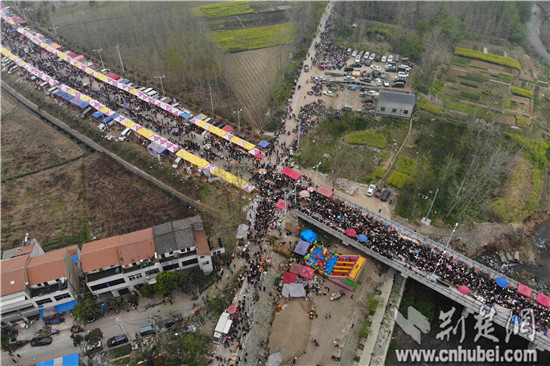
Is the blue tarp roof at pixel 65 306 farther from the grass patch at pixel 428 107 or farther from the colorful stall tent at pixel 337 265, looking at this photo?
the grass patch at pixel 428 107

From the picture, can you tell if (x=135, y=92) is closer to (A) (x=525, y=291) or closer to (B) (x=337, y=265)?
(B) (x=337, y=265)

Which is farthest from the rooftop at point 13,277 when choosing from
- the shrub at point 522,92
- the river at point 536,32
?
the river at point 536,32

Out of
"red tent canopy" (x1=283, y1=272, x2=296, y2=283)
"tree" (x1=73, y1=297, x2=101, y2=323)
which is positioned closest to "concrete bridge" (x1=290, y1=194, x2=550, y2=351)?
"red tent canopy" (x1=283, y1=272, x2=296, y2=283)

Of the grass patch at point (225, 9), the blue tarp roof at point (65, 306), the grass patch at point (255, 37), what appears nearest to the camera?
the blue tarp roof at point (65, 306)

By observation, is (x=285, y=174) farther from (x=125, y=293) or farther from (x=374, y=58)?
(x=374, y=58)

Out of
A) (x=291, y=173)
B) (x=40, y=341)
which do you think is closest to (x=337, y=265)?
(x=291, y=173)

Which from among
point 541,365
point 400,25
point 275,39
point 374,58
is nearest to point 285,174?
point 541,365
